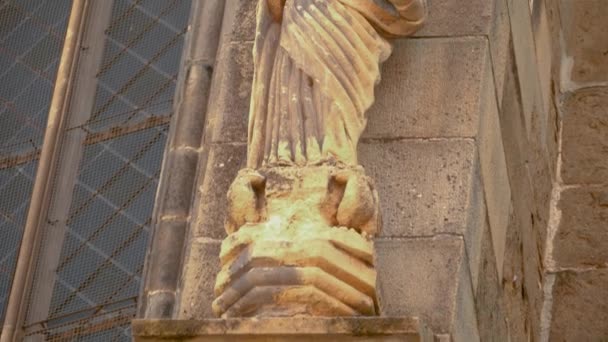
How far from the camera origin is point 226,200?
20.6ft

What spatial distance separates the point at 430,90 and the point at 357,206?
2.34 ft

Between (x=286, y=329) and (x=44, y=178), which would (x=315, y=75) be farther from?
(x=44, y=178)

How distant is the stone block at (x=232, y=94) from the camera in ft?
21.2

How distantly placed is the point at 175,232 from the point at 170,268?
11 cm

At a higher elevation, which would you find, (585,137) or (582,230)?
(585,137)

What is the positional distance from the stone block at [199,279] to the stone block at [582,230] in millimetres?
1581

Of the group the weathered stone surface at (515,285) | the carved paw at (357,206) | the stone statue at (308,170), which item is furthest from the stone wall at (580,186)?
the carved paw at (357,206)

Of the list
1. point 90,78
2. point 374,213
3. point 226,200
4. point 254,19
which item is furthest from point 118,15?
point 374,213

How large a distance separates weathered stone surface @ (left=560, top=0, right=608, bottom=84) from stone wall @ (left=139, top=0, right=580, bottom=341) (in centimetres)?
87

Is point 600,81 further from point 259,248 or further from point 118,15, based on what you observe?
point 259,248

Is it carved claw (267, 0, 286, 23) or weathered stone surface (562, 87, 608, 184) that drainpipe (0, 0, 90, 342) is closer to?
carved claw (267, 0, 286, 23)

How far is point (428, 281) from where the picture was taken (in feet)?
19.8

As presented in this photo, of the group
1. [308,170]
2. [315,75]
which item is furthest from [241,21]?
[308,170]

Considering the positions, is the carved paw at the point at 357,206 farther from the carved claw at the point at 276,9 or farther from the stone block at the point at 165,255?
the stone block at the point at 165,255
